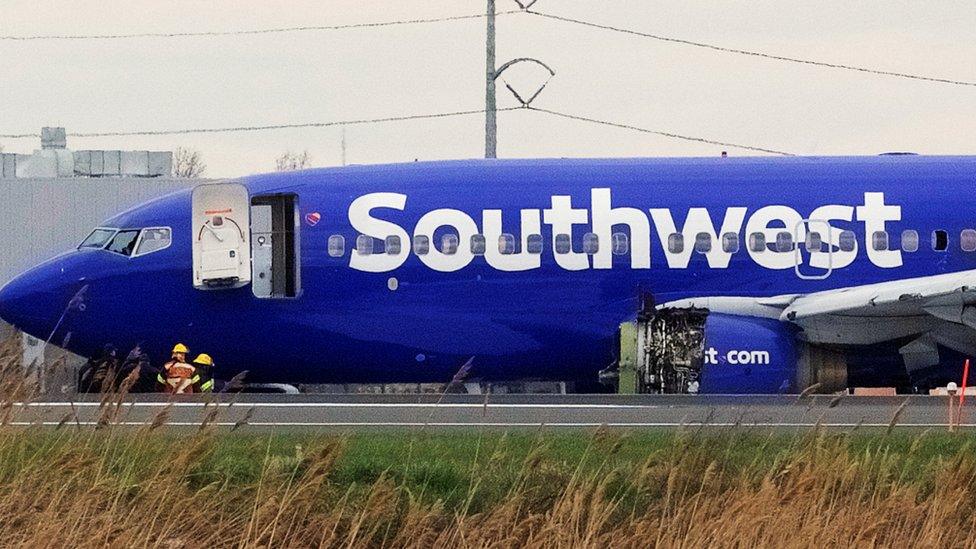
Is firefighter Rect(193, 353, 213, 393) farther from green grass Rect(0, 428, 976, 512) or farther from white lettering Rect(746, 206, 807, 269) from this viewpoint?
green grass Rect(0, 428, 976, 512)

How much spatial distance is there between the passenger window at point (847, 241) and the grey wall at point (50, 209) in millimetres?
20839

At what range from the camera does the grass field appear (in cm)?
1303

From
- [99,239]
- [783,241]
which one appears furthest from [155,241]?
[783,241]

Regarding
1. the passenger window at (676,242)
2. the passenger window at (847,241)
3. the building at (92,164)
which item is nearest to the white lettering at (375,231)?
the passenger window at (676,242)

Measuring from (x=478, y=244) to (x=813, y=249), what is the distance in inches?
200

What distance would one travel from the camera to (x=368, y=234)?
28.5 metres

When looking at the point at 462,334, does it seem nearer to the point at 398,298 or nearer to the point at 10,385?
the point at 398,298

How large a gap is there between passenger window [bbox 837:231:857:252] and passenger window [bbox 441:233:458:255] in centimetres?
580

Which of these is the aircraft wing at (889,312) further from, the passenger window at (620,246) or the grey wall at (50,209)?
the grey wall at (50,209)

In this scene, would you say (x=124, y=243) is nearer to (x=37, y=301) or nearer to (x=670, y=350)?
(x=37, y=301)

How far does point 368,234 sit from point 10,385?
1273 cm

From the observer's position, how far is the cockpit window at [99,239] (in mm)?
29109

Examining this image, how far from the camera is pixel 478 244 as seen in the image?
28.4 meters

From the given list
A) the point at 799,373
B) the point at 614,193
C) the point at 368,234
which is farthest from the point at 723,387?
the point at 368,234
